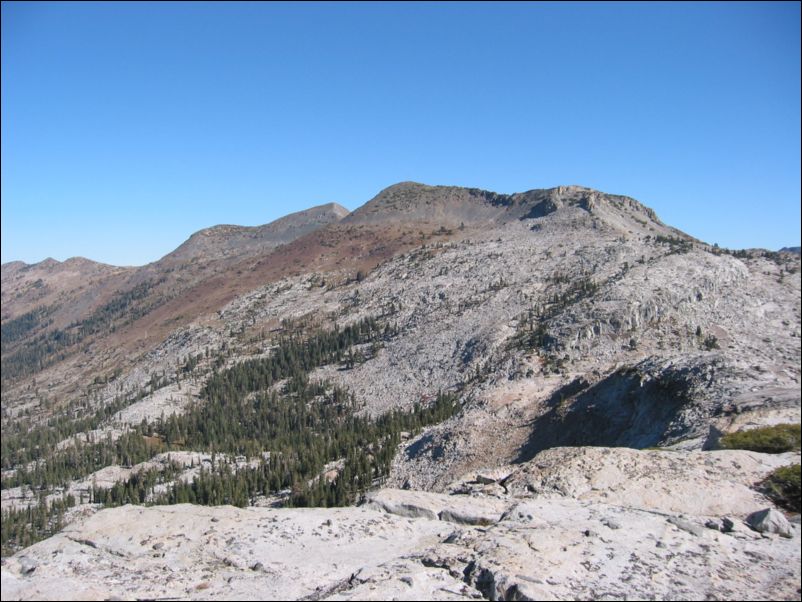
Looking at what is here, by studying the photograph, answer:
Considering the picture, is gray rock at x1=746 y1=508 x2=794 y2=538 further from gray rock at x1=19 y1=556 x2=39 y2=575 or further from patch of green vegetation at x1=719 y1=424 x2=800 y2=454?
gray rock at x1=19 y1=556 x2=39 y2=575

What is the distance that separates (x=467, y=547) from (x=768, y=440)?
18171mm

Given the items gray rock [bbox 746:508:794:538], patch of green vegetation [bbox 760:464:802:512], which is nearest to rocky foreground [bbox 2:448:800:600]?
gray rock [bbox 746:508:794:538]

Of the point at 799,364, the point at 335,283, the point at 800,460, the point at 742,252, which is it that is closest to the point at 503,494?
the point at 800,460

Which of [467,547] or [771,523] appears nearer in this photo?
[467,547]

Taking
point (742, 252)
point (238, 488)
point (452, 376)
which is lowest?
point (238, 488)

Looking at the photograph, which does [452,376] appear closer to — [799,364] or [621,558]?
[799,364]

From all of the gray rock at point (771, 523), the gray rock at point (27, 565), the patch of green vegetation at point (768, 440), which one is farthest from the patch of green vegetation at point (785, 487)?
the gray rock at point (27, 565)

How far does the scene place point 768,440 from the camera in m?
26.5

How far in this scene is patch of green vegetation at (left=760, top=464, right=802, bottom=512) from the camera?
795 inches

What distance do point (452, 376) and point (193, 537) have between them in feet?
214

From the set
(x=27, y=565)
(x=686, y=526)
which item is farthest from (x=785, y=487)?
(x=27, y=565)

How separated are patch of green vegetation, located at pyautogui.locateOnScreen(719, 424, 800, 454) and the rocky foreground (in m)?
1.63

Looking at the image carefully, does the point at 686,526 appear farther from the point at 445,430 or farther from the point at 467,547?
the point at 445,430

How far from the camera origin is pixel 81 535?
63.9 feet
